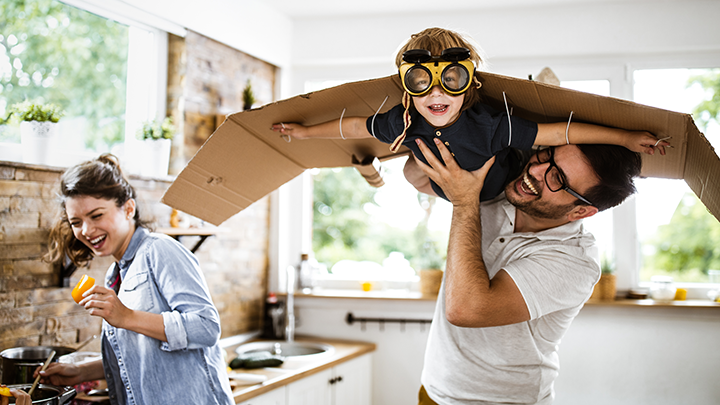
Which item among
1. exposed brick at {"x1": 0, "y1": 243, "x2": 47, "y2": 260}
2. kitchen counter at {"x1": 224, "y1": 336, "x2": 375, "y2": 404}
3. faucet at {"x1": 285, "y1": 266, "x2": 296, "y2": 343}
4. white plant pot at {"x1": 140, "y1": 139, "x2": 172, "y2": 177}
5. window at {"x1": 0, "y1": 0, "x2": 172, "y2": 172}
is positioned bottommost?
kitchen counter at {"x1": 224, "y1": 336, "x2": 375, "y2": 404}

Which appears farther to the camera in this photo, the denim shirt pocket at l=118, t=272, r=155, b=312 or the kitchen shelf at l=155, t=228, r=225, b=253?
the kitchen shelf at l=155, t=228, r=225, b=253

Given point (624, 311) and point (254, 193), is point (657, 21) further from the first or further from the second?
point (254, 193)

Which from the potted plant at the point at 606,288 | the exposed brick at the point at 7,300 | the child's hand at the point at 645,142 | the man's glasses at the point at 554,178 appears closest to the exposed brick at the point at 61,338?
the exposed brick at the point at 7,300

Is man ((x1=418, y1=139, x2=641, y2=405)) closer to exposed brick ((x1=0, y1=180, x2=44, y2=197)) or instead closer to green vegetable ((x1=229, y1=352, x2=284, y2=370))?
green vegetable ((x1=229, y1=352, x2=284, y2=370))

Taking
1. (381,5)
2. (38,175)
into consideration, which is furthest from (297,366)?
(381,5)

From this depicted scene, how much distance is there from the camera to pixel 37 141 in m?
1.93

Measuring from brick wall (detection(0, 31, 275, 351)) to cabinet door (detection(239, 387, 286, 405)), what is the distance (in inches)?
27.3

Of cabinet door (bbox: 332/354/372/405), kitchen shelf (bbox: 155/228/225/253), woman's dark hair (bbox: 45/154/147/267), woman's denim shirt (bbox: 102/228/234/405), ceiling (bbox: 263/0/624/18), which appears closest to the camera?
woman's denim shirt (bbox: 102/228/234/405)

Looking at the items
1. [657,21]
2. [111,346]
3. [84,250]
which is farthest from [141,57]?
[657,21]

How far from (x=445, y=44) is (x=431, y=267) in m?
2.11

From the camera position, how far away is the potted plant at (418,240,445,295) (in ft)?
10.2

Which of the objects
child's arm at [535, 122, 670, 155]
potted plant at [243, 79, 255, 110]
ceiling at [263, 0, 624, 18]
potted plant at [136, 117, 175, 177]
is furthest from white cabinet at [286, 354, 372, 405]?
ceiling at [263, 0, 624, 18]

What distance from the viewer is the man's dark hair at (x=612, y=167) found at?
3.94 ft

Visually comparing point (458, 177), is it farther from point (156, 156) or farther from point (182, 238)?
point (182, 238)
